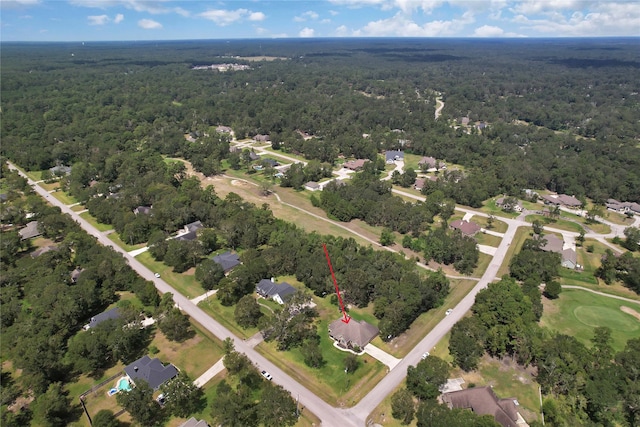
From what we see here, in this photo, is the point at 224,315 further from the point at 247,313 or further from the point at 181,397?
the point at 181,397

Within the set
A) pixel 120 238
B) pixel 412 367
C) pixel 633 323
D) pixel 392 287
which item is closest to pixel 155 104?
pixel 120 238

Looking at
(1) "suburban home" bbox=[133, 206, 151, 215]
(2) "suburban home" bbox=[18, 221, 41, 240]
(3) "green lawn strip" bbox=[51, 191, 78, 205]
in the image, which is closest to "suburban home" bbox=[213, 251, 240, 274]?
(1) "suburban home" bbox=[133, 206, 151, 215]

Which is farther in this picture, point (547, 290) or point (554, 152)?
point (554, 152)

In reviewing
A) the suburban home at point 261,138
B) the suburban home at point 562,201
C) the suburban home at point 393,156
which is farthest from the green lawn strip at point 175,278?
the suburban home at point 261,138

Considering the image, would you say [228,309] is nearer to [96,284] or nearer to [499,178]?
[96,284]

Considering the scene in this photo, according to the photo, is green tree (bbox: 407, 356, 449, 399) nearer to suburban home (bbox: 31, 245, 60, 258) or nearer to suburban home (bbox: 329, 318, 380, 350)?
suburban home (bbox: 329, 318, 380, 350)

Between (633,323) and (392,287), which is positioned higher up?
(392,287)
